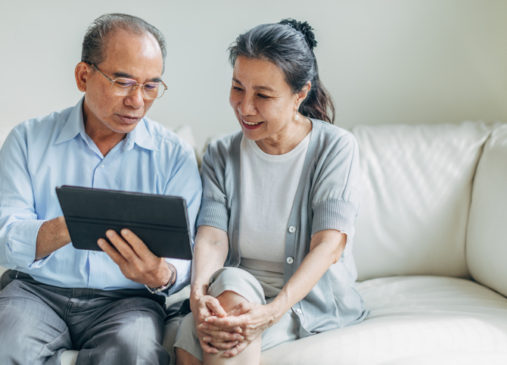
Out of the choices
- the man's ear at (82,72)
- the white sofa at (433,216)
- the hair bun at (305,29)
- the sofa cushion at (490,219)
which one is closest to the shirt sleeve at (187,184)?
the man's ear at (82,72)

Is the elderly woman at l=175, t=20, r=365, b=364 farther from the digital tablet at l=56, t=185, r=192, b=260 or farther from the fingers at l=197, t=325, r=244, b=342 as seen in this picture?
the digital tablet at l=56, t=185, r=192, b=260

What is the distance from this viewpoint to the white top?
1.71 metres

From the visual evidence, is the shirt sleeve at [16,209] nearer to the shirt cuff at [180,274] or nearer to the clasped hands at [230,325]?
the shirt cuff at [180,274]

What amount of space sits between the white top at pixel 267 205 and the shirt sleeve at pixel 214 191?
56 millimetres

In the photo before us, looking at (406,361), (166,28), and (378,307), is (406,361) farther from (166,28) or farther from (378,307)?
(166,28)

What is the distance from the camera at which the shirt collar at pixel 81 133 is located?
1.71 metres

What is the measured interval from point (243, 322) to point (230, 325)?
33 mm

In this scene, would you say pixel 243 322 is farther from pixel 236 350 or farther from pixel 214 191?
pixel 214 191

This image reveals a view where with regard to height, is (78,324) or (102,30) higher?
(102,30)

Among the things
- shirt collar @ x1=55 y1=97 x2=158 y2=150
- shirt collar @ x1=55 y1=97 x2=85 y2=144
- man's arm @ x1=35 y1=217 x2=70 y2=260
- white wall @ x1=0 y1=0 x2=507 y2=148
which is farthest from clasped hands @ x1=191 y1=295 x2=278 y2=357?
white wall @ x1=0 y1=0 x2=507 y2=148

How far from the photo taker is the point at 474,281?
2.13 meters

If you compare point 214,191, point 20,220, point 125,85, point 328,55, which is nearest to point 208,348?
point 214,191

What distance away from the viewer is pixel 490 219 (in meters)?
1.98

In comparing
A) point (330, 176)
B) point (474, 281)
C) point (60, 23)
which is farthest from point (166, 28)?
point (474, 281)
